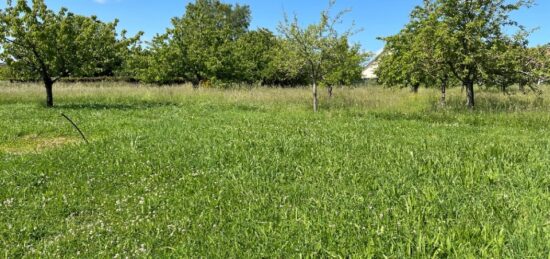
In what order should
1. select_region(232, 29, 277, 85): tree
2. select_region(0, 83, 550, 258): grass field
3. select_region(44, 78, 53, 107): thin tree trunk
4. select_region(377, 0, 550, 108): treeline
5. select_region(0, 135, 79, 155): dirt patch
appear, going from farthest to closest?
1. select_region(232, 29, 277, 85): tree
2. select_region(44, 78, 53, 107): thin tree trunk
3. select_region(377, 0, 550, 108): treeline
4. select_region(0, 135, 79, 155): dirt patch
5. select_region(0, 83, 550, 258): grass field

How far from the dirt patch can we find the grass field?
12cm

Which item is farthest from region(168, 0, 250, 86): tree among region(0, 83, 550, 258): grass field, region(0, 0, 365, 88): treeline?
region(0, 83, 550, 258): grass field

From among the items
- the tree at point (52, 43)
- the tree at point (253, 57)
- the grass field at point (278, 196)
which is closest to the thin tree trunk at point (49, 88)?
the tree at point (52, 43)

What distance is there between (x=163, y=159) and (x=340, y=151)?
3.09 m

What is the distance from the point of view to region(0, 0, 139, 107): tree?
1572 cm

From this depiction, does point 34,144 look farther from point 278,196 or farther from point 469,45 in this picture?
point 469,45

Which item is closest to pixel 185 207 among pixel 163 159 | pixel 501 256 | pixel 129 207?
pixel 129 207

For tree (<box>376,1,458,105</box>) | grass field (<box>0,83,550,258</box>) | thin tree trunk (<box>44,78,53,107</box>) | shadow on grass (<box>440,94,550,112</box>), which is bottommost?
grass field (<box>0,83,550,258</box>)

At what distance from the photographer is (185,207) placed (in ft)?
14.8

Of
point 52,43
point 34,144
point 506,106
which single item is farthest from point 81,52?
point 506,106

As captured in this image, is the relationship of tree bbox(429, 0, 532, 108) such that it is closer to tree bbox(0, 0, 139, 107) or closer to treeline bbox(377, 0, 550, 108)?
treeline bbox(377, 0, 550, 108)

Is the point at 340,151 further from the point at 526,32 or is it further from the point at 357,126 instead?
the point at 526,32

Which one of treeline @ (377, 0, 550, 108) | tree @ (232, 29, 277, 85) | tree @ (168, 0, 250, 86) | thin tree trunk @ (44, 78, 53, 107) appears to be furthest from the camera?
tree @ (232, 29, 277, 85)

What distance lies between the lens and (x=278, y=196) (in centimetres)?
464
